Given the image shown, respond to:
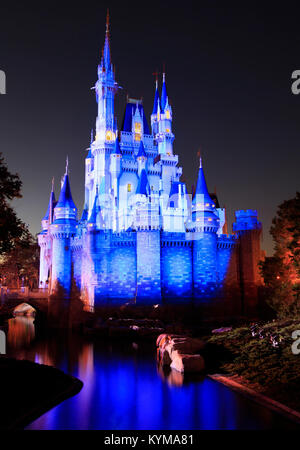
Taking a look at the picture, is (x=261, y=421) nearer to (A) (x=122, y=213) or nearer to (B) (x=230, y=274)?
(B) (x=230, y=274)

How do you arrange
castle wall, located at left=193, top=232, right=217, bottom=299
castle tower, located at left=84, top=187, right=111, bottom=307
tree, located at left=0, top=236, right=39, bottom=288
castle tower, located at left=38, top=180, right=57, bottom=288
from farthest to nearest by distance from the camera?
1. tree, located at left=0, top=236, right=39, bottom=288
2. castle tower, located at left=38, top=180, right=57, bottom=288
3. castle wall, located at left=193, top=232, right=217, bottom=299
4. castle tower, located at left=84, top=187, right=111, bottom=307

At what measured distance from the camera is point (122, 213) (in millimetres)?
46031

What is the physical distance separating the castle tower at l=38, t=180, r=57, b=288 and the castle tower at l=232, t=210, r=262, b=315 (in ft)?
68.5

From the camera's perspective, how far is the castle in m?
36.5

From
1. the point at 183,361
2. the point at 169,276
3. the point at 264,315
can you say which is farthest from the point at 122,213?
the point at 183,361

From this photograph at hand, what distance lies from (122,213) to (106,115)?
12.1 metres

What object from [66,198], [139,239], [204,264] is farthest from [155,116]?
[204,264]

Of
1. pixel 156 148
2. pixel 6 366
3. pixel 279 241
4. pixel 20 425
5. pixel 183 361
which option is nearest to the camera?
pixel 20 425

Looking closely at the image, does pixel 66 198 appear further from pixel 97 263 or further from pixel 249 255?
pixel 249 255

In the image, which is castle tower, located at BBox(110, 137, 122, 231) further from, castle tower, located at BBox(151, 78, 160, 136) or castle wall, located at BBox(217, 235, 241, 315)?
castle wall, located at BBox(217, 235, 241, 315)

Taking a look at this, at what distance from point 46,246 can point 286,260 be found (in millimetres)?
30972

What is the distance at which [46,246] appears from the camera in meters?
49.7

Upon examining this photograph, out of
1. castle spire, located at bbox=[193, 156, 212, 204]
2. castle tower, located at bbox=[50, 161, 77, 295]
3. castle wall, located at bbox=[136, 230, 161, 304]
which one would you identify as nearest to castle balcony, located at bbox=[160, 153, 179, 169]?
castle spire, located at bbox=[193, 156, 212, 204]

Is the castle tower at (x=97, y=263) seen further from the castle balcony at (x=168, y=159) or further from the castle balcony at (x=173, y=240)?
the castle balcony at (x=168, y=159)
